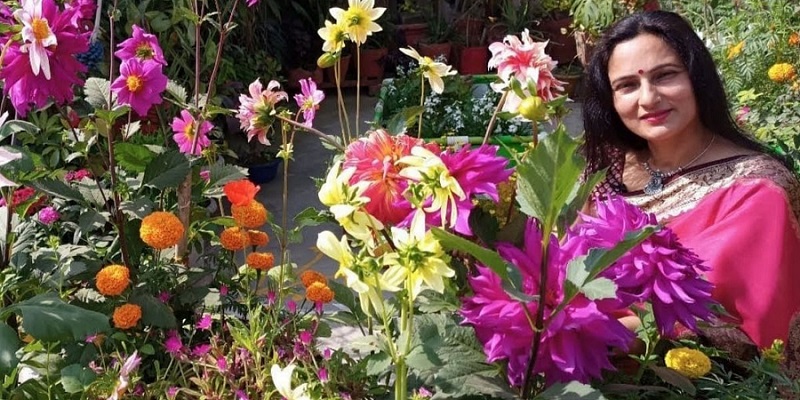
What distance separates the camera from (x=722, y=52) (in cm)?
306

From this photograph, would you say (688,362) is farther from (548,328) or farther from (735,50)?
(735,50)

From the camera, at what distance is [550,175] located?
65cm

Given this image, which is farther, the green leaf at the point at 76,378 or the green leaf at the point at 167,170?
the green leaf at the point at 167,170

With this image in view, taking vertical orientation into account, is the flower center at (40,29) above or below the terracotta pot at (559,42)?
above

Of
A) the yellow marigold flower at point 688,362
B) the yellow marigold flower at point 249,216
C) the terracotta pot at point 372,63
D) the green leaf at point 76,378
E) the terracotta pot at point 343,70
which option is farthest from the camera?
the terracotta pot at point 372,63

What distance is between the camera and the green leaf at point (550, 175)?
0.63m

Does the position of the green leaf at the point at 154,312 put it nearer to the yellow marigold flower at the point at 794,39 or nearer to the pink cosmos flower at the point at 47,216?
the pink cosmos flower at the point at 47,216

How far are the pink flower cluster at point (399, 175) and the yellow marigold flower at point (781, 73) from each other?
2.17m

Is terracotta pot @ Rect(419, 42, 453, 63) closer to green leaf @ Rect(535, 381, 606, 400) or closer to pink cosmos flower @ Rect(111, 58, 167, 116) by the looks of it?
pink cosmos flower @ Rect(111, 58, 167, 116)

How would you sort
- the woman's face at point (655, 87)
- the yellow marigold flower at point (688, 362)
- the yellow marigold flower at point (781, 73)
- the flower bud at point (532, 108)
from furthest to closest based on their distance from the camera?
the yellow marigold flower at point (781, 73)
the woman's face at point (655, 87)
the yellow marigold flower at point (688, 362)
the flower bud at point (532, 108)

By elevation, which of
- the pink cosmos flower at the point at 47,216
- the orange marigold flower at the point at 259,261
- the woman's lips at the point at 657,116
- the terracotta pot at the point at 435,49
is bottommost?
the terracotta pot at the point at 435,49

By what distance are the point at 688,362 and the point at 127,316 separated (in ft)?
2.37

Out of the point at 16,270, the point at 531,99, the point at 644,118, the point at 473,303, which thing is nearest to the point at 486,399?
the point at 473,303

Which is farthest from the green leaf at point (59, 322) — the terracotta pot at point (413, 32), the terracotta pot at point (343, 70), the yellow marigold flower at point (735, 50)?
the terracotta pot at point (413, 32)
